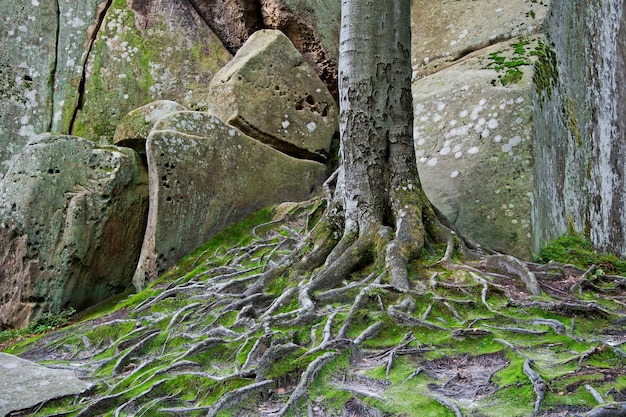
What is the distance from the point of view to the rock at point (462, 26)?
8648 mm

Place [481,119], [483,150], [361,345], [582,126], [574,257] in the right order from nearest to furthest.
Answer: [361,345] < [574,257] < [483,150] < [481,119] < [582,126]

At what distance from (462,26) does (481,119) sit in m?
2.34

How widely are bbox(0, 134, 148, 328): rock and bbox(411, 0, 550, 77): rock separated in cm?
468

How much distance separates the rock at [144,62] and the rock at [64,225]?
209 centimetres

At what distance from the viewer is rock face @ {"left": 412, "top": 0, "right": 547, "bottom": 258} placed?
23.1 ft

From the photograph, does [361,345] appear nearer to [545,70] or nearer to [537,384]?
[537,384]

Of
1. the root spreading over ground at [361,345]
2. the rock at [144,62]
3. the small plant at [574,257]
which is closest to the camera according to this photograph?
the root spreading over ground at [361,345]

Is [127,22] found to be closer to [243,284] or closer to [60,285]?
[60,285]

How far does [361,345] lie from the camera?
13.0 feet

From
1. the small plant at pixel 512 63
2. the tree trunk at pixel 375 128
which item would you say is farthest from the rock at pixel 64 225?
the small plant at pixel 512 63

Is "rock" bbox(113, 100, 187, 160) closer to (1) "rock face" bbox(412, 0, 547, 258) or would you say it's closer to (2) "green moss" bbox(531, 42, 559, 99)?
(1) "rock face" bbox(412, 0, 547, 258)

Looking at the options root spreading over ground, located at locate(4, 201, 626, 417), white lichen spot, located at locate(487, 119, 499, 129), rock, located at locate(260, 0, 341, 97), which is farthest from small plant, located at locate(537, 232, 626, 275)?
rock, located at locate(260, 0, 341, 97)

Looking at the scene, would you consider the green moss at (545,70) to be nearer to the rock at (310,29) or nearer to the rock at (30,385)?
the rock at (310,29)

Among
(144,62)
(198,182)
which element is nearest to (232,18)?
(144,62)
